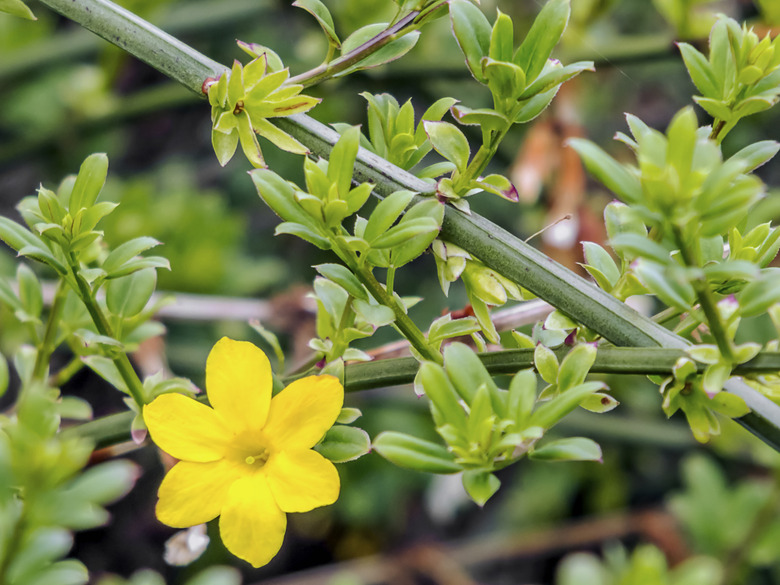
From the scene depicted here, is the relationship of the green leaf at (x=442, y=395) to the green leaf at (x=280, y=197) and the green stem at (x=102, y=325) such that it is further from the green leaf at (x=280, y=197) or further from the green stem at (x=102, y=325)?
the green stem at (x=102, y=325)

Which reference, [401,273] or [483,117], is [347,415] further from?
[401,273]

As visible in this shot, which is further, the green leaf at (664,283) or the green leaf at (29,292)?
the green leaf at (29,292)

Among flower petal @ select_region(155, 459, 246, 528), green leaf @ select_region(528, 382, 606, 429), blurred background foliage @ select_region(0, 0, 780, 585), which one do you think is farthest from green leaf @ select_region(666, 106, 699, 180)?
blurred background foliage @ select_region(0, 0, 780, 585)

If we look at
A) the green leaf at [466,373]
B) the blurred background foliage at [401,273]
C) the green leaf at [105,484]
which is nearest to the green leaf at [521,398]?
the green leaf at [466,373]

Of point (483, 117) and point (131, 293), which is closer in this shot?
point (483, 117)

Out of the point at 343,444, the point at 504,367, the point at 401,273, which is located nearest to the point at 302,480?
the point at 343,444
